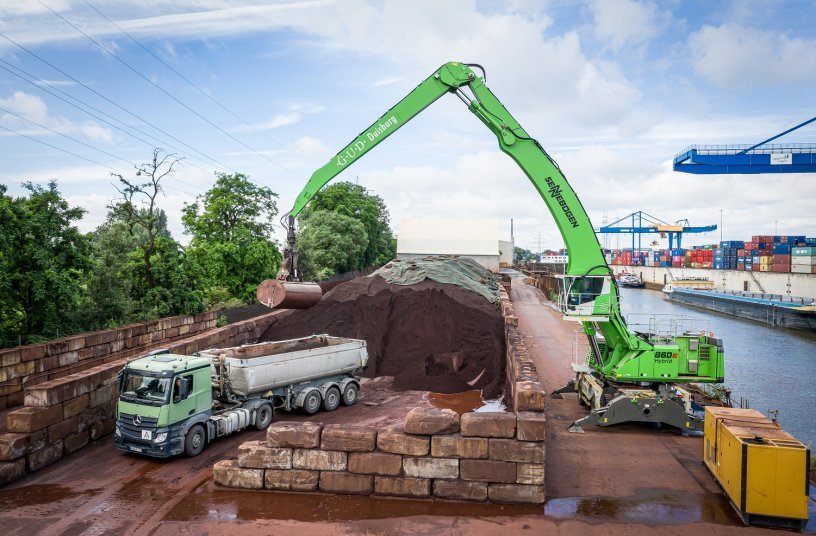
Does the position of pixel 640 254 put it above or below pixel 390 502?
above

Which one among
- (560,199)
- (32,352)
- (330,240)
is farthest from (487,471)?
(330,240)

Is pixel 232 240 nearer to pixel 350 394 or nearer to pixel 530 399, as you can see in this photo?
pixel 350 394

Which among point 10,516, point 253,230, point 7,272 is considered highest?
point 253,230

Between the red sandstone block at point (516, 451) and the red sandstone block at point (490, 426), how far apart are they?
0.39 ft

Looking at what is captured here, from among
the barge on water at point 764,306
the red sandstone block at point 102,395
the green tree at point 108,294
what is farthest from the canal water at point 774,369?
the green tree at point 108,294

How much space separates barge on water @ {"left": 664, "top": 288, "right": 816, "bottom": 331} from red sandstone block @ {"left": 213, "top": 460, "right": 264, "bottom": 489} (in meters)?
48.8

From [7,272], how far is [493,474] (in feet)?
51.8

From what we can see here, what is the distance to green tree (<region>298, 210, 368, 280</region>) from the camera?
47156 millimetres

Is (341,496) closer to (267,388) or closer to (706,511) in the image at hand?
(267,388)

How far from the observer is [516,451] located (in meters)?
8.52

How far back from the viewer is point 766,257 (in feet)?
234

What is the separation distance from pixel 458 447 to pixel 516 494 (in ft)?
3.70

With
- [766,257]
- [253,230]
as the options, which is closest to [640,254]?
[766,257]

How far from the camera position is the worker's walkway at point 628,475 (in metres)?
8.42
